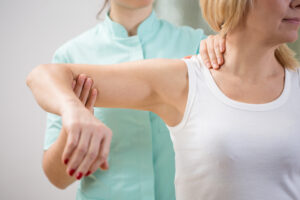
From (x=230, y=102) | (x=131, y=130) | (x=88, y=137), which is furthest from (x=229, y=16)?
(x=88, y=137)

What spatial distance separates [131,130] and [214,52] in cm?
35

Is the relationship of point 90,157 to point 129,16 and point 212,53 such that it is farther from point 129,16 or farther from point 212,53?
point 129,16

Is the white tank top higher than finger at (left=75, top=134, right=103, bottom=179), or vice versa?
finger at (left=75, top=134, right=103, bottom=179)

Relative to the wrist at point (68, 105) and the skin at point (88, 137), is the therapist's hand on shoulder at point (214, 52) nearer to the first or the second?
the skin at point (88, 137)

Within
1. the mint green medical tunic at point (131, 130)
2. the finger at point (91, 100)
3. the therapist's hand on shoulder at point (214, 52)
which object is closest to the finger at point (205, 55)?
the therapist's hand on shoulder at point (214, 52)

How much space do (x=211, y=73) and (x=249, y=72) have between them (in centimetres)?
10

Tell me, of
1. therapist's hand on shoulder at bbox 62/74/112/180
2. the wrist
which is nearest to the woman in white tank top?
the wrist

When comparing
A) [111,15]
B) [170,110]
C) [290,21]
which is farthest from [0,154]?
[290,21]

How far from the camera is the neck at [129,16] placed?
1188 mm

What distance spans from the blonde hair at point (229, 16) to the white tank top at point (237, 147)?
162mm

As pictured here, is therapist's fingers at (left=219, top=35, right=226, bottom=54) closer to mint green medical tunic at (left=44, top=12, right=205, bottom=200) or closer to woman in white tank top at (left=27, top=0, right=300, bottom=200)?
woman in white tank top at (left=27, top=0, right=300, bottom=200)

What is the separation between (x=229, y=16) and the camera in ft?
3.17

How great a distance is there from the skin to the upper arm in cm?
5

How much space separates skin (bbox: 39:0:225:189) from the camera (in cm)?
57
